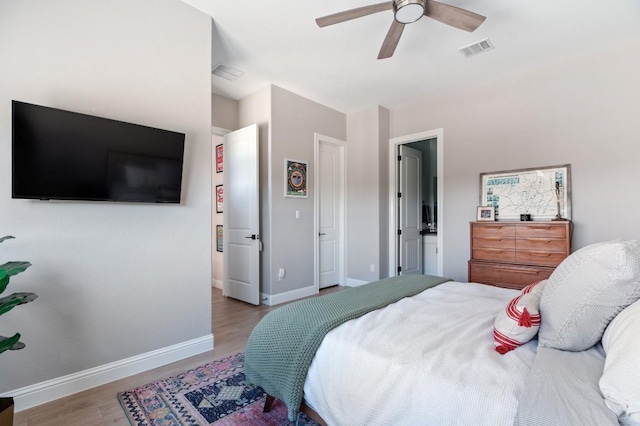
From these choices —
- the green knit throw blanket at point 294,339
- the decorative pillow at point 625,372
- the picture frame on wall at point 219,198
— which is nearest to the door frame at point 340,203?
the picture frame on wall at point 219,198

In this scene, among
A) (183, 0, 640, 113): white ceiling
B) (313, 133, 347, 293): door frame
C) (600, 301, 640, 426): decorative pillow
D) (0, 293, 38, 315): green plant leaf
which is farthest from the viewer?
(313, 133, 347, 293): door frame

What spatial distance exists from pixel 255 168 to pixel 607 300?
11.0ft

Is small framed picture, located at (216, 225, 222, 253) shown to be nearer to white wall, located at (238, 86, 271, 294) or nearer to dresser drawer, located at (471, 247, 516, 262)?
white wall, located at (238, 86, 271, 294)

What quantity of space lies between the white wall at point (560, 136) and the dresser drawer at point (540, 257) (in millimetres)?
421

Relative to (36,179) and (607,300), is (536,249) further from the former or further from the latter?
(36,179)

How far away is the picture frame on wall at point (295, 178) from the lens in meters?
4.05

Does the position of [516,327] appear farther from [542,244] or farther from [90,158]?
[90,158]

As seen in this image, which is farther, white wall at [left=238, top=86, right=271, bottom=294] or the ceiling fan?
white wall at [left=238, top=86, right=271, bottom=294]

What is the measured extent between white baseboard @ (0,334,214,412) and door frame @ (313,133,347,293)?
2.05 metres

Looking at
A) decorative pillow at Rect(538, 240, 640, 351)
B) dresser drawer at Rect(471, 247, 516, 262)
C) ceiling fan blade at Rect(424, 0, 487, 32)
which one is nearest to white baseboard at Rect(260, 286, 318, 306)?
dresser drawer at Rect(471, 247, 516, 262)

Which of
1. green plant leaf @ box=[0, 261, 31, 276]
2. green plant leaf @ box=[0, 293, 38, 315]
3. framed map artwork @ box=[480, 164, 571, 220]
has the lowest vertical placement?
green plant leaf @ box=[0, 293, 38, 315]

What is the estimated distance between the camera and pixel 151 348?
2.27 m

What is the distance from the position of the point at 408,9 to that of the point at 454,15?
34 cm

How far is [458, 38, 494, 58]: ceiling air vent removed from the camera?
2.97 meters
